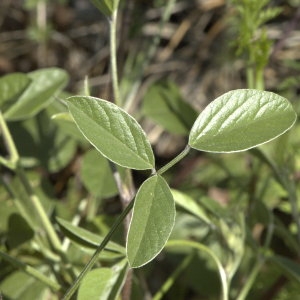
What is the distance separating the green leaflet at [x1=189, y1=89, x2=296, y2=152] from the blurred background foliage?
0.33 meters

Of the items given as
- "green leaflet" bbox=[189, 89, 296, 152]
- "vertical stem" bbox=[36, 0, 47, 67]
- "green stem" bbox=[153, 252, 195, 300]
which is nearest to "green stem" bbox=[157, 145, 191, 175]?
"green leaflet" bbox=[189, 89, 296, 152]

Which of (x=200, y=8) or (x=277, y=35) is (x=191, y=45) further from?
→ (x=277, y=35)

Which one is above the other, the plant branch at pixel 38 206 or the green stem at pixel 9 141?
the green stem at pixel 9 141

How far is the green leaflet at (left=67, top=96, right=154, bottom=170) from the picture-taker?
0.76 metres

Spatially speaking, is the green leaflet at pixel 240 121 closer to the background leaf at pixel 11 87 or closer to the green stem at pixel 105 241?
the green stem at pixel 105 241

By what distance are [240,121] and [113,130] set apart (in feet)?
0.51

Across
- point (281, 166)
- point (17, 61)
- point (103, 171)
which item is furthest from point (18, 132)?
point (17, 61)

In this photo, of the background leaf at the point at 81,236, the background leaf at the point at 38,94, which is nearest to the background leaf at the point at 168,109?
the background leaf at the point at 38,94

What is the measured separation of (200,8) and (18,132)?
102 centimetres

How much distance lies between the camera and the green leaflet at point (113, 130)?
0.76 m

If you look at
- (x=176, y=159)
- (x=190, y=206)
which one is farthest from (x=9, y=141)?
(x=176, y=159)

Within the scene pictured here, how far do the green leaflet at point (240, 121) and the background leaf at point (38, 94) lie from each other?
506 mm

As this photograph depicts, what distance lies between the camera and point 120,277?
95cm

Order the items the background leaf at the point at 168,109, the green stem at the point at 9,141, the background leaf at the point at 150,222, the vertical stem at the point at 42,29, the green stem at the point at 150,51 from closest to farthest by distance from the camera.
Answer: the background leaf at the point at 150,222, the green stem at the point at 9,141, the background leaf at the point at 168,109, the green stem at the point at 150,51, the vertical stem at the point at 42,29
